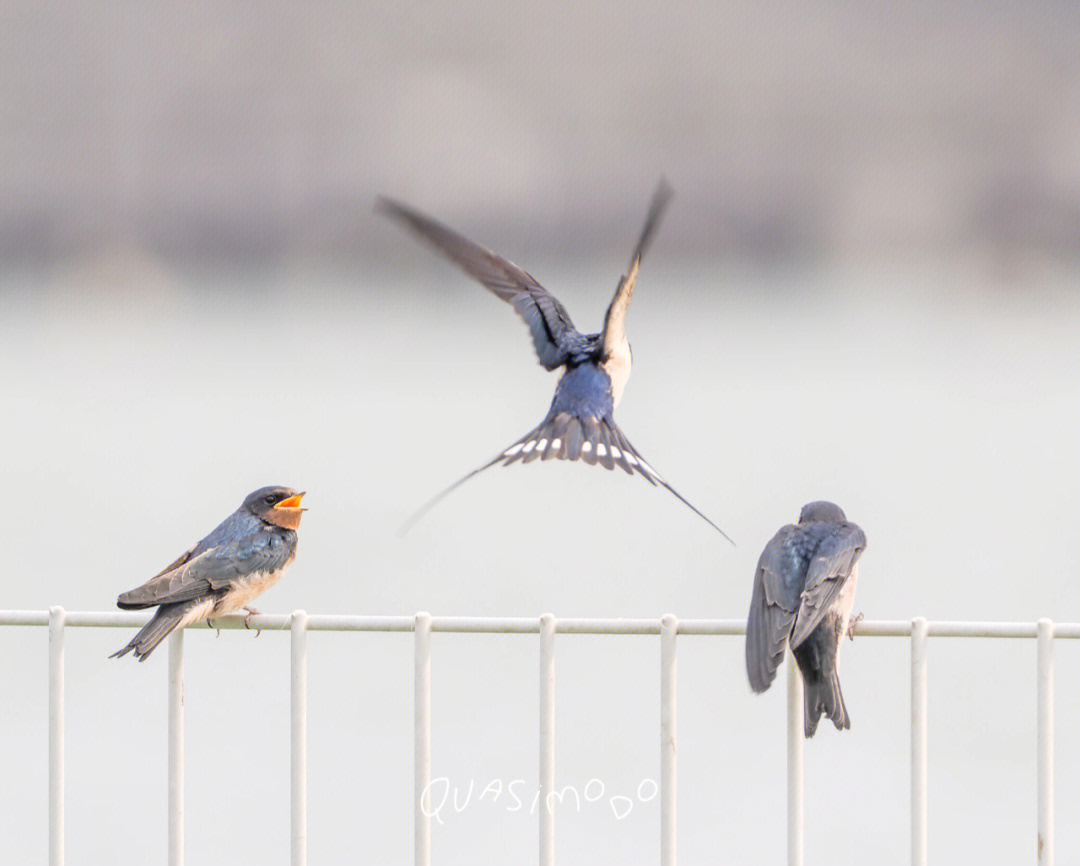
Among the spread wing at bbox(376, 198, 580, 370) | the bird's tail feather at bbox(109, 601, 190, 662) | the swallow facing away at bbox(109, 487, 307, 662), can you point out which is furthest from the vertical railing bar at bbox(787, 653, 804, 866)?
the spread wing at bbox(376, 198, 580, 370)

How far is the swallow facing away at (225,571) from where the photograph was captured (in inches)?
80.4

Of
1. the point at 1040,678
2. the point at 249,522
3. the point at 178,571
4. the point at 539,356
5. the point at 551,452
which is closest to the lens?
the point at 1040,678

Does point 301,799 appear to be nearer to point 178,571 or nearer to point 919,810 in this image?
point 178,571

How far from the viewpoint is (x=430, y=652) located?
5.61ft

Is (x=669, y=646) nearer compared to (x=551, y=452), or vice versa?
(x=669, y=646)

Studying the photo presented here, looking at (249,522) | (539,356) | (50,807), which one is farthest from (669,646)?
(539,356)

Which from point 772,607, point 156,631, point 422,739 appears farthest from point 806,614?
point 156,631

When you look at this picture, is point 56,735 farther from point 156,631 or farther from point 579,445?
point 579,445

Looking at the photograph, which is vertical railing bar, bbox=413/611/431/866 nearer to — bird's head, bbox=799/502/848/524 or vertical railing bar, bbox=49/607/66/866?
vertical railing bar, bbox=49/607/66/866

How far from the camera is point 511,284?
340 cm

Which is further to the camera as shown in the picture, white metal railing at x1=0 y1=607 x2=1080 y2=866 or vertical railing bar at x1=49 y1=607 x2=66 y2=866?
vertical railing bar at x1=49 y1=607 x2=66 y2=866

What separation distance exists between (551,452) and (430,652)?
1072 millimetres

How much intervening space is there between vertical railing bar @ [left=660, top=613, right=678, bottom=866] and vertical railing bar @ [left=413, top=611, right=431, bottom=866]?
0.25 metres

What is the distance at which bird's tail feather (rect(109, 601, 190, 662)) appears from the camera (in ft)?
6.62
